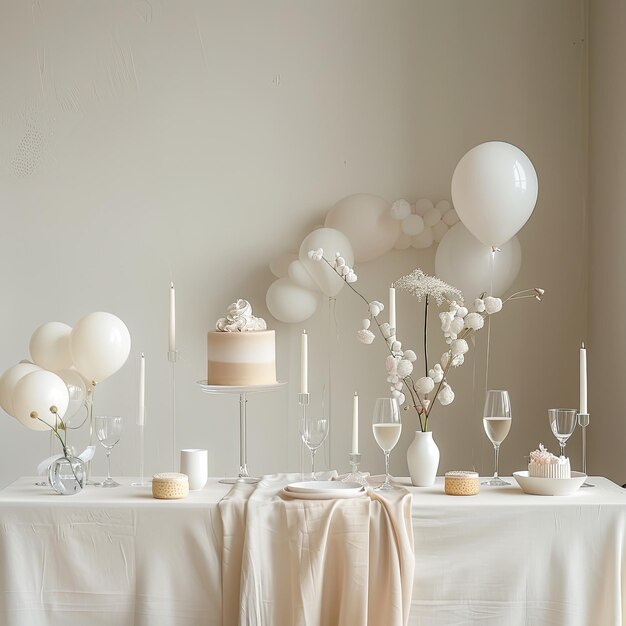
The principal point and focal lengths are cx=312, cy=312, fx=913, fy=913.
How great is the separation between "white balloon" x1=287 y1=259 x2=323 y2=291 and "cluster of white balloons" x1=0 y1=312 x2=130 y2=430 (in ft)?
2.26

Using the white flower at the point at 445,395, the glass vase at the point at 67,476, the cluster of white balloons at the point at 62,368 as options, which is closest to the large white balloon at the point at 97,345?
the cluster of white balloons at the point at 62,368

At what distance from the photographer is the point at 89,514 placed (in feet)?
7.39

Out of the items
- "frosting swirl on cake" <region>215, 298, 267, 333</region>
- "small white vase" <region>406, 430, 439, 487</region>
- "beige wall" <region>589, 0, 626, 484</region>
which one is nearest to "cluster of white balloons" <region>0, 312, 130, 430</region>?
"frosting swirl on cake" <region>215, 298, 267, 333</region>

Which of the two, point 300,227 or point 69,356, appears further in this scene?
point 300,227

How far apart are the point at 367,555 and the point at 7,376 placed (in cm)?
145

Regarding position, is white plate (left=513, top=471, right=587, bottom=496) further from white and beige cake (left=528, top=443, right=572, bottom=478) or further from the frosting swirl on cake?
the frosting swirl on cake

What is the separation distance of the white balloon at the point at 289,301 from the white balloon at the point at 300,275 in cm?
3

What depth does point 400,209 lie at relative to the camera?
11.3ft

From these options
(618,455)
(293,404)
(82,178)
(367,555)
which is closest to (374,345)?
(293,404)

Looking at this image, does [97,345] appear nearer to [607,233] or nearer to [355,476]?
[355,476]

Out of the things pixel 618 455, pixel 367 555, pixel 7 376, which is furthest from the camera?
pixel 618 455

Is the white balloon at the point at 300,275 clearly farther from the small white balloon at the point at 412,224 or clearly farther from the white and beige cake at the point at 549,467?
the white and beige cake at the point at 549,467

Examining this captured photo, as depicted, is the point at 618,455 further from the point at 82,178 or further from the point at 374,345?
the point at 82,178

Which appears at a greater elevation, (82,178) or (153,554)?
(82,178)
